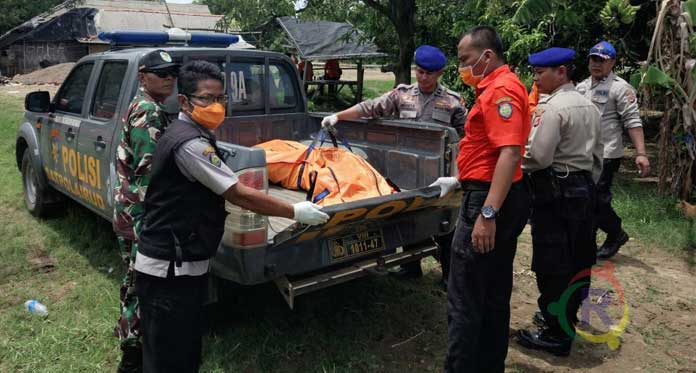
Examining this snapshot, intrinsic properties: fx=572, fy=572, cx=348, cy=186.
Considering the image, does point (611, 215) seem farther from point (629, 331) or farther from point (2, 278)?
Result: point (2, 278)

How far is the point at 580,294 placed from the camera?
3.78 metres

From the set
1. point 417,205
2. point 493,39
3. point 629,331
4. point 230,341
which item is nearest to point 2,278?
point 230,341

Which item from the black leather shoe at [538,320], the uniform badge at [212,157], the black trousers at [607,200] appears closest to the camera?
the uniform badge at [212,157]

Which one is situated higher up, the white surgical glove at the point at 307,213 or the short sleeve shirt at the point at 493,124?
the short sleeve shirt at the point at 493,124

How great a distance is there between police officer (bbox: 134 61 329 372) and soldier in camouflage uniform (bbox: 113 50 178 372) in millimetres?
680

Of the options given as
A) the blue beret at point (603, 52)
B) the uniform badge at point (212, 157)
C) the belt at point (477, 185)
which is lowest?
the belt at point (477, 185)

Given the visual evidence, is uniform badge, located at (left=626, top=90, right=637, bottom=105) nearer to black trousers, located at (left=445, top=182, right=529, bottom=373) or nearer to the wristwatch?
black trousers, located at (left=445, top=182, right=529, bottom=373)

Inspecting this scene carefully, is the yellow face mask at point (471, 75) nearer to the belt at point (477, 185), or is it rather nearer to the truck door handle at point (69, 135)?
the belt at point (477, 185)

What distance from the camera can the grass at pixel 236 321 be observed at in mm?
3514

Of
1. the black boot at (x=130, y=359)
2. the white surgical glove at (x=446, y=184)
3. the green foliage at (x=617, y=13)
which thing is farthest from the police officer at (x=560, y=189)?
the green foliage at (x=617, y=13)

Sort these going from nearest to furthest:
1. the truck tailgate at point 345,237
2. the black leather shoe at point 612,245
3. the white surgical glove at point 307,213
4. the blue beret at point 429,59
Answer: the white surgical glove at point 307,213
the truck tailgate at point 345,237
the blue beret at point 429,59
the black leather shoe at point 612,245

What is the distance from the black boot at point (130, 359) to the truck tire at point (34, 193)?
10.4 feet

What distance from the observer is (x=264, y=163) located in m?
2.96

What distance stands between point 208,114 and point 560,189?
2.27m
